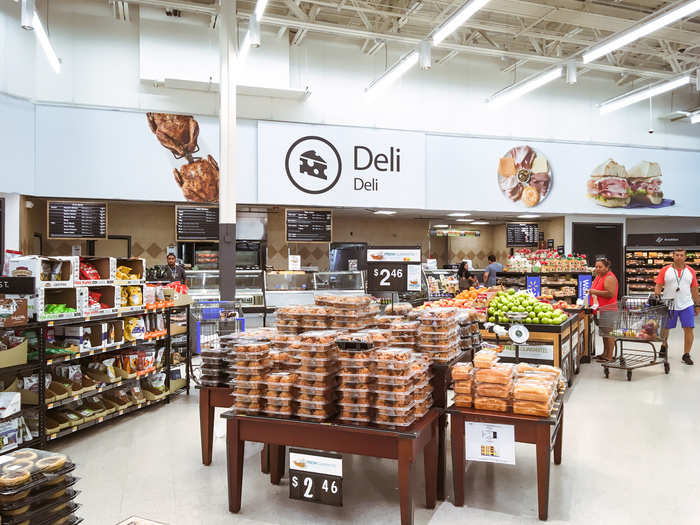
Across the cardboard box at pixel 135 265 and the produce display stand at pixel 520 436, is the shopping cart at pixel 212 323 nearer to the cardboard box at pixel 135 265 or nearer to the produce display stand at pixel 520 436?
the cardboard box at pixel 135 265

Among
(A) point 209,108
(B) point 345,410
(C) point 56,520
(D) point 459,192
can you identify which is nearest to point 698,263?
(D) point 459,192

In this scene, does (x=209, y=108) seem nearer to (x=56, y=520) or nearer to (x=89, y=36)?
(x=89, y=36)

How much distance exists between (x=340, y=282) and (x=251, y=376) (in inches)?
241

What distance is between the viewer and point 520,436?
10.3ft

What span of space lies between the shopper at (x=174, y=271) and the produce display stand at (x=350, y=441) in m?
6.14

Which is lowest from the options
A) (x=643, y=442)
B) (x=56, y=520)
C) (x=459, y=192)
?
(x=643, y=442)

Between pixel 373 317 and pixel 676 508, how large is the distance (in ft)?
7.66

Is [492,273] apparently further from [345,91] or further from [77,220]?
[77,220]

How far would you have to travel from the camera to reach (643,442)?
177 inches

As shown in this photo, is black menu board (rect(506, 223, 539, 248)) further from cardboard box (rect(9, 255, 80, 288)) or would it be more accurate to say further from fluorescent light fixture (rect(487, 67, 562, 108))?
cardboard box (rect(9, 255, 80, 288))

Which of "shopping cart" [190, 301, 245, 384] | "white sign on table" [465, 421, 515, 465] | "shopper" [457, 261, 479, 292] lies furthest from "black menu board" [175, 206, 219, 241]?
"white sign on table" [465, 421, 515, 465]

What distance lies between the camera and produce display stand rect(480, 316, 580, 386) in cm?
589

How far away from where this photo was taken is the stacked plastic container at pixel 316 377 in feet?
9.87

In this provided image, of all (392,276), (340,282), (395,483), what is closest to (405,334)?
(392,276)
